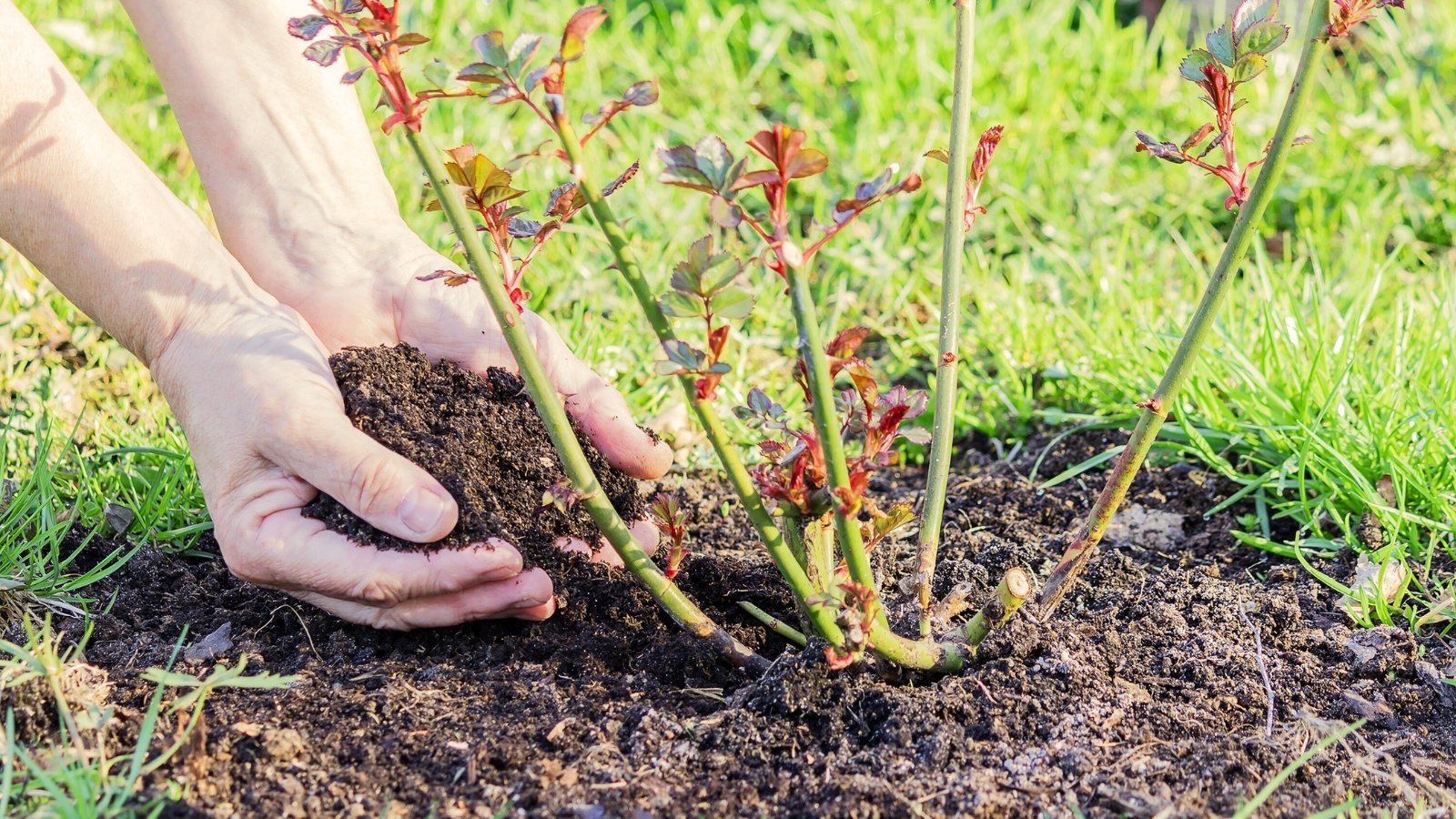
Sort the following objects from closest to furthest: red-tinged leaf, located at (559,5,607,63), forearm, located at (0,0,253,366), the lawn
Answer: red-tinged leaf, located at (559,5,607,63) → forearm, located at (0,0,253,366) → the lawn

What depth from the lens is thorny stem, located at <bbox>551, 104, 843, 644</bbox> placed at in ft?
4.05

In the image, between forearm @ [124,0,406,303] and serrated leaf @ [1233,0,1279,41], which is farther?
forearm @ [124,0,406,303]

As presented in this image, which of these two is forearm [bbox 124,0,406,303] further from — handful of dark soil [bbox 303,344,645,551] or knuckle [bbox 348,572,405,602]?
knuckle [bbox 348,572,405,602]

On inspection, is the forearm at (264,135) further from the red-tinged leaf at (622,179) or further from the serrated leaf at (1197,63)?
the serrated leaf at (1197,63)

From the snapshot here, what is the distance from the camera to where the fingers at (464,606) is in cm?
176

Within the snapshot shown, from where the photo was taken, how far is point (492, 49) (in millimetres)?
1188

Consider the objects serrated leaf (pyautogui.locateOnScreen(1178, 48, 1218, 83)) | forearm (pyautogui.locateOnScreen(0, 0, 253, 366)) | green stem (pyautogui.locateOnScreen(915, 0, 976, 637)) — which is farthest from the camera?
forearm (pyautogui.locateOnScreen(0, 0, 253, 366))

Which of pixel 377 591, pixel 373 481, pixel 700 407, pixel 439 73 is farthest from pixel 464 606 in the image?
pixel 439 73

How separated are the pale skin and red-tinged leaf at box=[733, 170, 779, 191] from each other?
0.76 meters

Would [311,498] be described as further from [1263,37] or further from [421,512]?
[1263,37]

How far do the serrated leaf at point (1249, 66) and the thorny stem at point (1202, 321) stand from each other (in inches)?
1.6

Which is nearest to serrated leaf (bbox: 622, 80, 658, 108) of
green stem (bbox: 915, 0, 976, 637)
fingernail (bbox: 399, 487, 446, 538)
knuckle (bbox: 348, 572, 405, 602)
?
green stem (bbox: 915, 0, 976, 637)

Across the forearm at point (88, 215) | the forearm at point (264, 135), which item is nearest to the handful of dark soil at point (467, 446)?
the forearm at point (88, 215)

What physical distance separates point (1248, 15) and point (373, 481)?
1.27 metres
